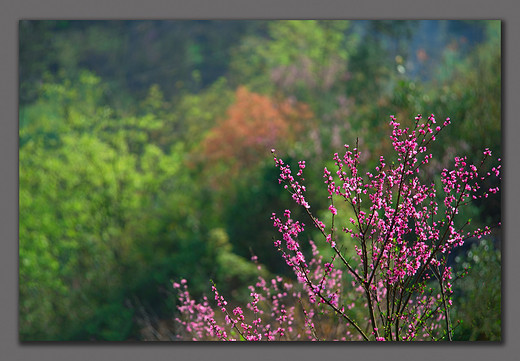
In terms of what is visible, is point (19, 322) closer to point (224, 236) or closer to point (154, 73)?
point (224, 236)

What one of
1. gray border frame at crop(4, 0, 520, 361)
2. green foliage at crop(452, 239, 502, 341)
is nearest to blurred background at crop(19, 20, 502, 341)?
green foliage at crop(452, 239, 502, 341)

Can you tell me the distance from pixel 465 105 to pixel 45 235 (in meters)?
4.95

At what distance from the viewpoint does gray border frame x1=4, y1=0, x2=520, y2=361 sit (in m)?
3.76

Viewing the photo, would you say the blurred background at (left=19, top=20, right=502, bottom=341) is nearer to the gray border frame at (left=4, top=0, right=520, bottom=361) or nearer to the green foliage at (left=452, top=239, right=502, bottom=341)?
the green foliage at (left=452, top=239, right=502, bottom=341)

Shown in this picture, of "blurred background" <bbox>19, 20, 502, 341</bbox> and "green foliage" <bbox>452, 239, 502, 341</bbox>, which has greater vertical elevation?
"blurred background" <bbox>19, 20, 502, 341</bbox>

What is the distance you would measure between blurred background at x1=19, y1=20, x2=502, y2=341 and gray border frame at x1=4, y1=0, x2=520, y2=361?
0.13 m

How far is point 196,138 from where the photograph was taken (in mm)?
7977
